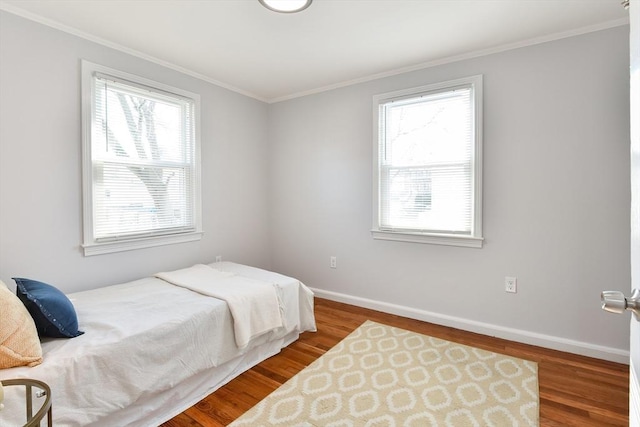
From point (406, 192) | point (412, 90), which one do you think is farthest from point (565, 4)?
point (406, 192)

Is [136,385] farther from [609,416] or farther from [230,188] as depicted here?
[609,416]

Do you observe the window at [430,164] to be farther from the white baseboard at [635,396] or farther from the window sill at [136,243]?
the white baseboard at [635,396]

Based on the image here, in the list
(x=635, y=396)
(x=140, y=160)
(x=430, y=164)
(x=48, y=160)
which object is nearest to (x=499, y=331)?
(x=430, y=164)

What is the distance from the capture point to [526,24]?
7.48 ft

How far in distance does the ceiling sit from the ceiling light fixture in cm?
8

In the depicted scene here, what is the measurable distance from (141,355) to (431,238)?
7.81ft

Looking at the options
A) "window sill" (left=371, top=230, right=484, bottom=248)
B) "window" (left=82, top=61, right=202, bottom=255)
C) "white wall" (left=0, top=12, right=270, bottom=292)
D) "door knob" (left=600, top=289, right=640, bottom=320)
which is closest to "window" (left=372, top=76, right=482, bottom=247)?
"window sill" (left=371, top=230, right=484, bottom=248)

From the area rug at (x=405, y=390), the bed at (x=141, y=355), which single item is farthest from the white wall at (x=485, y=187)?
the bed at (x=141, y=355)

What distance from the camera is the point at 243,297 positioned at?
2.29 meters

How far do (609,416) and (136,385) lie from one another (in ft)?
8.23

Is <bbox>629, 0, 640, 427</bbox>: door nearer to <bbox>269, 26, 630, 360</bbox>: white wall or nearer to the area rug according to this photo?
the area rug

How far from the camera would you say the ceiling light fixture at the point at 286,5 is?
198 cm

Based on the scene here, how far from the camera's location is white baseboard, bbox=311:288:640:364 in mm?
2350

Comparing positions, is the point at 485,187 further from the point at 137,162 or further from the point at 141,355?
the point at 137,162
